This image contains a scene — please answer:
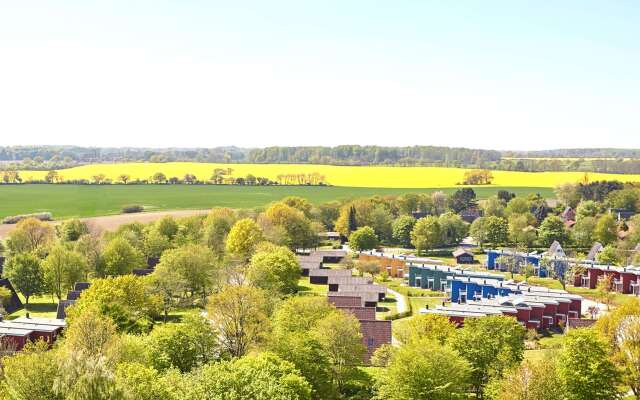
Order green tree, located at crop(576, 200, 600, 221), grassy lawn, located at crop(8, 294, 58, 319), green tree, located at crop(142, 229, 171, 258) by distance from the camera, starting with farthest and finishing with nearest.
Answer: green tree, located at crop(576, 200, 600, 221) → green tree, located at crop(142, 229, 171, 258) → grassy lawn, located at crop(8, 294, 58, 319)

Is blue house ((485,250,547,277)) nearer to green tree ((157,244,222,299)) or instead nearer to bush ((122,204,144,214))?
green tree ((157,244,222,299))

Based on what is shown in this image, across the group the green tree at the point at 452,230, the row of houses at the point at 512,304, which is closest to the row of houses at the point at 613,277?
the row of houses at the point at 512,304

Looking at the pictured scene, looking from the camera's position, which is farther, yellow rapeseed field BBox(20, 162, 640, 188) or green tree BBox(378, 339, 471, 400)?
yellow rapeseed field BBox(20, 162, 640, 188)

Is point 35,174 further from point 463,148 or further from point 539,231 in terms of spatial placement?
point 463,148

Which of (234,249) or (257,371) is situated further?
(234,249)

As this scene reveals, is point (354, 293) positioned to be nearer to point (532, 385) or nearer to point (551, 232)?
point (532, 385)

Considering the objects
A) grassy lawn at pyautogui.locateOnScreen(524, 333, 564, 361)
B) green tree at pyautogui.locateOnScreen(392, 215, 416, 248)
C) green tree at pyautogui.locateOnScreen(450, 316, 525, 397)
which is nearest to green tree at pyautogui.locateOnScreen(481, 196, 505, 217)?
green tree at pyautogui.locateOnScreen(392, 215, 416, 248)

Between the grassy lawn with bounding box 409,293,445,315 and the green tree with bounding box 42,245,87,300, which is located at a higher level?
the green tree with bounding box 42,245,87,300

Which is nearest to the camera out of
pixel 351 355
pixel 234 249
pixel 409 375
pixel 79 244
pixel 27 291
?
pixel 409 375

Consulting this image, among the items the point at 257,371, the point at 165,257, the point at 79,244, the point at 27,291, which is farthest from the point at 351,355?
the point at 79,244
